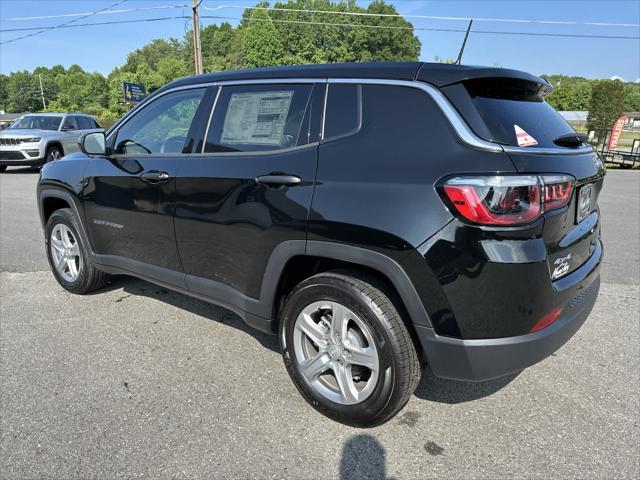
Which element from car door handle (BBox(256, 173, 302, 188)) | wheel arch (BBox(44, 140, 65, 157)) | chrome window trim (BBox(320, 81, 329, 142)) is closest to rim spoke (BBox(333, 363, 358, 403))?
car door handle (BBox(256, 173, 302, 188))

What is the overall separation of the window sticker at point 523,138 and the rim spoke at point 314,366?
1.46m

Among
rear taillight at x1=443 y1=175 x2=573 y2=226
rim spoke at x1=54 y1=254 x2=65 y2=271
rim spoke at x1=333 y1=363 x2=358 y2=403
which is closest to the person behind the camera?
rear taillight at x1=443 y1=175 x2=573 y2=226

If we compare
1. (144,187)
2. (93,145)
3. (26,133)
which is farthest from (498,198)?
(26,133)

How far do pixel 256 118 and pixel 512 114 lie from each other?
1.44 m

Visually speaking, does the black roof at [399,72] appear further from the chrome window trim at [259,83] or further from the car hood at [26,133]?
the car hood at [26,133]

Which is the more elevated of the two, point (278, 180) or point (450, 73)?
point (450, 73)

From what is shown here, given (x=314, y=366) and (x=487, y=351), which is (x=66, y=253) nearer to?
(x=314, y=366)

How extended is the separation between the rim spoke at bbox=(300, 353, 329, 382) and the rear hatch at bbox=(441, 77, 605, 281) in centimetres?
122

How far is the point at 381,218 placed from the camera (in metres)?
2.13

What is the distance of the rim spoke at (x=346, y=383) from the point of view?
2.43 meters

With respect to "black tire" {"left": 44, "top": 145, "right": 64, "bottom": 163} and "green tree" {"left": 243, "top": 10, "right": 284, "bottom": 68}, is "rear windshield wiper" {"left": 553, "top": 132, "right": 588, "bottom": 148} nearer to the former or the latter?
"black tire" {"left": 44, "top": 145, "right": 64, "bottom": 163}

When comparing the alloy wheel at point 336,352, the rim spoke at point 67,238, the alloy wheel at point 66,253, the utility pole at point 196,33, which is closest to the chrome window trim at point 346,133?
the alloy wheel at point 336,352

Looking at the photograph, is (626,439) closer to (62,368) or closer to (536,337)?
(536,337)

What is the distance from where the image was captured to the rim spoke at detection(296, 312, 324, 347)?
2.51 m
